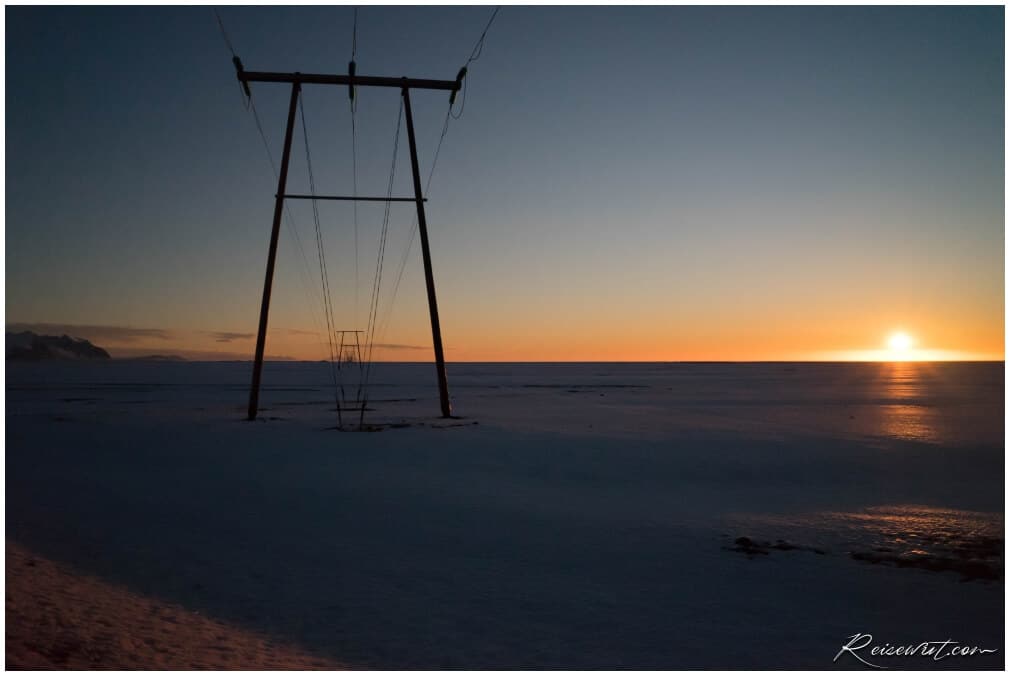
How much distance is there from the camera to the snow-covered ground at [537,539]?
686 centimetres

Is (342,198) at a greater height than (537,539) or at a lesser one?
greater

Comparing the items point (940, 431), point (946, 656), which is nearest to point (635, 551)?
point (946, 656)

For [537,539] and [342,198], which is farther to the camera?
[342,198]

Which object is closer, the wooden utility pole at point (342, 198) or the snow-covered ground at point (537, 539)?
the snow-covered ground at point (537, 539)

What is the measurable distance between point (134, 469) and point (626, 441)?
12.8 m

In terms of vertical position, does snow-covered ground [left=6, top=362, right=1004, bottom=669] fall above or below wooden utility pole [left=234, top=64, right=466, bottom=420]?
below

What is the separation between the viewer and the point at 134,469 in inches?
593

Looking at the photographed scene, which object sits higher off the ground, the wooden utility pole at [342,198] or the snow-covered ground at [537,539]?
the wooden utility pole at [342,198]

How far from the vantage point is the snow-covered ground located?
22.5 feet

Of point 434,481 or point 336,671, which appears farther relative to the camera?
point 434,481

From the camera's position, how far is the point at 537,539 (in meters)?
10.0

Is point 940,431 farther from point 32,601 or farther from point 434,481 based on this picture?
point 32,601

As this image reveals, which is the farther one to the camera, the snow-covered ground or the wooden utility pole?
the wooden utility pole

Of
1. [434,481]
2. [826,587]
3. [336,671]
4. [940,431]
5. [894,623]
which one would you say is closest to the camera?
[336,671]
